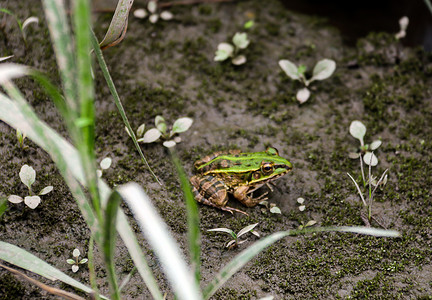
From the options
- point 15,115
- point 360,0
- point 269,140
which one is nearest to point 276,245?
point 269,140

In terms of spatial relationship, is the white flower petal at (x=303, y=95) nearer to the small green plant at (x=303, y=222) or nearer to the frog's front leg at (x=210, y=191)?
the small green plant at (x=303, y=222)

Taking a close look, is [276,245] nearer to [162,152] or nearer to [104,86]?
[162,152]

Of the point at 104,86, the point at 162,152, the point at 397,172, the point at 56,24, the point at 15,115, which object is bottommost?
the point at 397,172

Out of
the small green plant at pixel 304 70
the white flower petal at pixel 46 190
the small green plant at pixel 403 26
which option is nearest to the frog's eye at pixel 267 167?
the small green plant at pixel 304 70

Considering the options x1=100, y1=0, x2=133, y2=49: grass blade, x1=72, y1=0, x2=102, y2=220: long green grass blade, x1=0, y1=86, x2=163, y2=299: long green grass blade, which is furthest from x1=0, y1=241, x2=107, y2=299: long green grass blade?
x1=100, y1=0, x2=133, y2=49: grass blade

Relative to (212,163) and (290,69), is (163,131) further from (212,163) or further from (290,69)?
(290,69)
